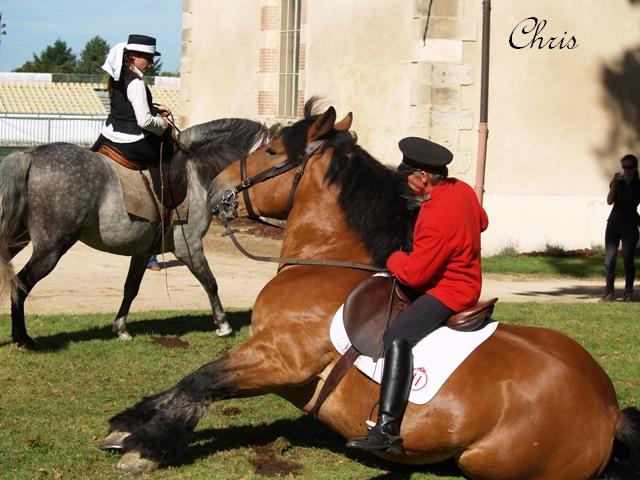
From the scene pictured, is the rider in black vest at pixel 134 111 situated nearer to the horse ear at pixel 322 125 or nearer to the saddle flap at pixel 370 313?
the horse ear at pixel 322 125

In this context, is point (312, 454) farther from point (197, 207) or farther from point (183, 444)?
point (197, 207)

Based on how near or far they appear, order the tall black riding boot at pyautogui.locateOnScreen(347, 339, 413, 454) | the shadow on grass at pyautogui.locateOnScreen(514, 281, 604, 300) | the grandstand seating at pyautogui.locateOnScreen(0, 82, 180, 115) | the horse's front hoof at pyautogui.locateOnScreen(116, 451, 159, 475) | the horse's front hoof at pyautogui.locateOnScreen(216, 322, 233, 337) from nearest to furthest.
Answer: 1. the tall black riding boot at pyautogui.locateOnScreen(347, 339, 413, 454)
2. the horse's front hoof at pyautogui.locateOnScreen(116, 451, 159, 475)
3. the horse's front hoof at pyautogui.locateOnScreen(216, 322, 233, 337)
4. the shadow on grass at pyautogui.locateOnScreen(514, 281, 604, 300)
5. the grandstand seating at pyautogui.locateOnScreen(0, 82, 180, 115)

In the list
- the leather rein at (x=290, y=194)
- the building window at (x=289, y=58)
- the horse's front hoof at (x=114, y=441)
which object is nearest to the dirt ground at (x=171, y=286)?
the building window at (x=289, y=58)

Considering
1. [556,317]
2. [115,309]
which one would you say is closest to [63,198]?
[115,309]

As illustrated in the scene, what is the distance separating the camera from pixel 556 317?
11922 mm

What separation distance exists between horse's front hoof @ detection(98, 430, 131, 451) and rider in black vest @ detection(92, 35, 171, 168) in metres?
3.74

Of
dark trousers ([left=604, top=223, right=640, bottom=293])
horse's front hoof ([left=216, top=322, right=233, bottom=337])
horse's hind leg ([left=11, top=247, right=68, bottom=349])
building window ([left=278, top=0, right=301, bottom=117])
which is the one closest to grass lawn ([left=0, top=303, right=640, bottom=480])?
horse's front hoof ([left=216, top=322, right=233, bottom=337])

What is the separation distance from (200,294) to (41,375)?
5.22m

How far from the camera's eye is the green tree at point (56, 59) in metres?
110

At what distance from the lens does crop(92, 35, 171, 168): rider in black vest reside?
9383 millimetres

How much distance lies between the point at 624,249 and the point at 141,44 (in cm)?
815

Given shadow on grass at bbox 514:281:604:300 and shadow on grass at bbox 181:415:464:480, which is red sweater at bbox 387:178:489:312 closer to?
shadow on grass at bbox 181:415:464:480

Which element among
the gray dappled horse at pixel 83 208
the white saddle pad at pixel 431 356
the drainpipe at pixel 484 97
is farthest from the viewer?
the drainpipe at pixel 484 97

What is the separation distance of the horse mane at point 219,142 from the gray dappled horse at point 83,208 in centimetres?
1
